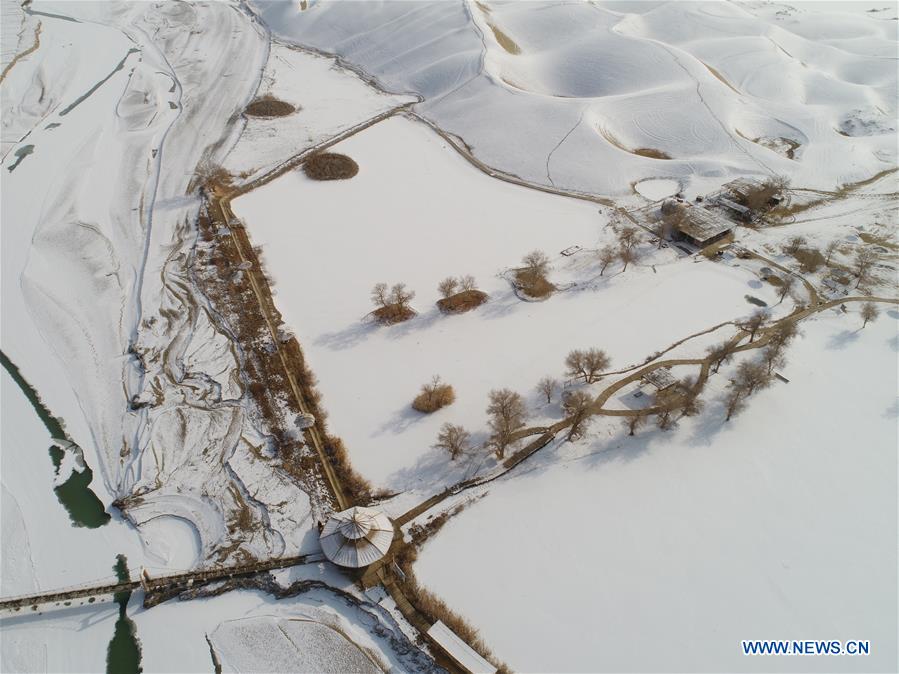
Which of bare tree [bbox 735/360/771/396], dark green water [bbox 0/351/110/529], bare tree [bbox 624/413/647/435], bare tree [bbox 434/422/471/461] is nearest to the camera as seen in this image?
dark green water [bbox 0/351/110/529]

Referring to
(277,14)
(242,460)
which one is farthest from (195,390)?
(277,14)

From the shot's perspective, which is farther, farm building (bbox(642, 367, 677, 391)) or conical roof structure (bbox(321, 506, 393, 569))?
farm building (bbox(642, 367, 677, 391))

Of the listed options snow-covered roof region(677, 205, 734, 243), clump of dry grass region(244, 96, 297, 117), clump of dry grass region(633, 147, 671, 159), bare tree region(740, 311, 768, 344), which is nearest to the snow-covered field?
clump of dry grass region(633, 147, 671, 159)

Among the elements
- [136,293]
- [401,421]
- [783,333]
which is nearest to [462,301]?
[401,421]

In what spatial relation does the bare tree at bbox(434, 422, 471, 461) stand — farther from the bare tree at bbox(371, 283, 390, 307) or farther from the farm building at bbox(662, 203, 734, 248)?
the farm building at bbox(662, 203, 734, 248)

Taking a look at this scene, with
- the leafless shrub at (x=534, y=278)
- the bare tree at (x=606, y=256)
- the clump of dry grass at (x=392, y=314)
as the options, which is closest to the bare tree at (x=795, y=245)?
the bare tree at (x=606, y=256)
